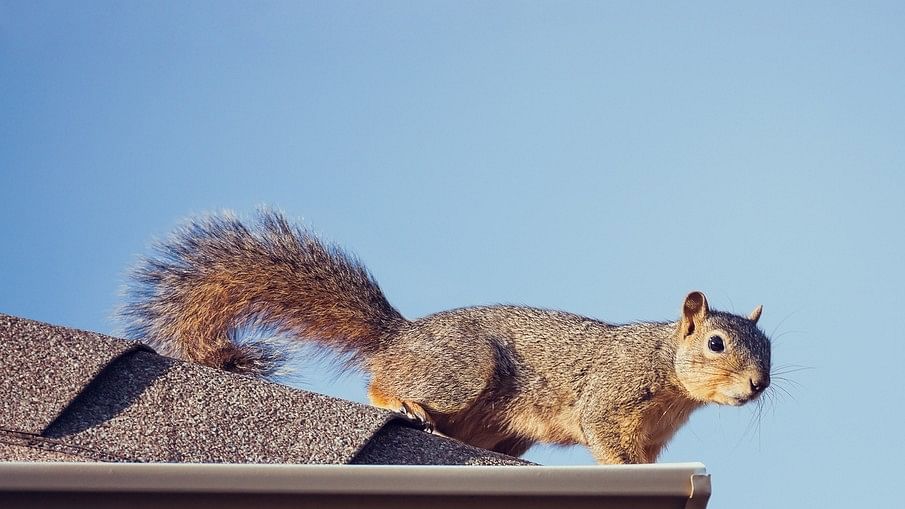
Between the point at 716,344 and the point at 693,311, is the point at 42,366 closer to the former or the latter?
the point at 716,344

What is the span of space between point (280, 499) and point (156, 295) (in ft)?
10.6

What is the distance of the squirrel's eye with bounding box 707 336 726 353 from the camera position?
19.2 feet

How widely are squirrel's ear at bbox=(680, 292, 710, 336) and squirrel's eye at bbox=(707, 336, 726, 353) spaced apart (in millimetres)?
183

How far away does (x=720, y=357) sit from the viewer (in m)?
5.80

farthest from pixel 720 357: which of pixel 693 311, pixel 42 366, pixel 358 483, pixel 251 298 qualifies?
pixel 358 483

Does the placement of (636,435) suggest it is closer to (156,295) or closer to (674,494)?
(156,295)

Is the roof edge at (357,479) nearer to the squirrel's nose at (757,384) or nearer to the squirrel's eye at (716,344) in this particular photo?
the squirrel's nose at (757,384)

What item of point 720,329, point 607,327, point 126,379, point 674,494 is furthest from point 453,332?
point 674,494

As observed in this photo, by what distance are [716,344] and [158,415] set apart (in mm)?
3464

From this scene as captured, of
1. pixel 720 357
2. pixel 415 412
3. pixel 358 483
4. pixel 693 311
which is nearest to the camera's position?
pixel 358 483

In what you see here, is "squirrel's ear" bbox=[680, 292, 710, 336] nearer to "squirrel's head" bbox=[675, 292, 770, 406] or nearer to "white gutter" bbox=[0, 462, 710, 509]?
"squirrel's head" bbox=[675, 292, 770, 406]

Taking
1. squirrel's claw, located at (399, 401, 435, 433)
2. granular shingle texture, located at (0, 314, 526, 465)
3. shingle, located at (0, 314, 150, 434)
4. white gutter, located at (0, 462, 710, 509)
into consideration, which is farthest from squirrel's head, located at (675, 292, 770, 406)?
white gutter, located at (0, 462, 710, 509)

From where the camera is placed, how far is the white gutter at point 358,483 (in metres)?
2.09

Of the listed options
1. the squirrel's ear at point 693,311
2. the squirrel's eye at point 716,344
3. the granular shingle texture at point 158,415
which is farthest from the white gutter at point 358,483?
the squirrel's ear at point 693,311
